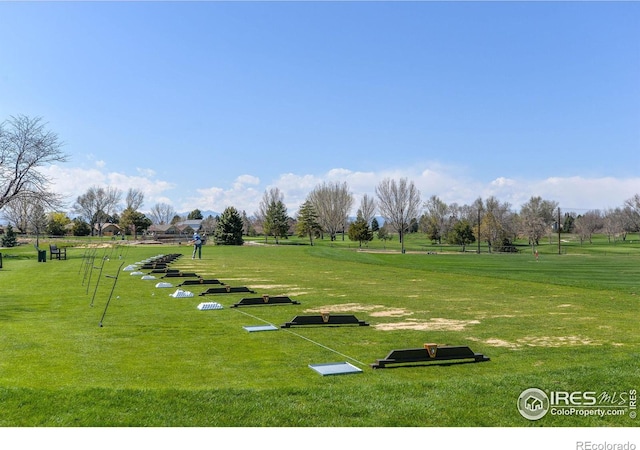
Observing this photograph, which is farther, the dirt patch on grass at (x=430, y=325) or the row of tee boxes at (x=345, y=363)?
the dirt patch on grass at (x=430, y=325)

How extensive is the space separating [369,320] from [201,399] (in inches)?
320

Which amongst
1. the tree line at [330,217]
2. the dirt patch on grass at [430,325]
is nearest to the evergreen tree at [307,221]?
the tree line at [330,217]

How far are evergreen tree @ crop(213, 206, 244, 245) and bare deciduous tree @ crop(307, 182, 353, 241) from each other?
54.1m

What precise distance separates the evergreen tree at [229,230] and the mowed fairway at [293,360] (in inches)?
2568

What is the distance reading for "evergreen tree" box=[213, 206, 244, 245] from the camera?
84.9m

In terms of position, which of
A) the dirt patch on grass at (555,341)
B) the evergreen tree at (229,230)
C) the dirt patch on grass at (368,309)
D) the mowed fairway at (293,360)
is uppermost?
the evergreen tree at (229,230)

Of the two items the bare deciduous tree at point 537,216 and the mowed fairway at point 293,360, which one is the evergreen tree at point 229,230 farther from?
the mowed fairway at point 293,360

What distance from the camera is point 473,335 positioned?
40.5 ft

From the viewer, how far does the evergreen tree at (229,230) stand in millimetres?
84875

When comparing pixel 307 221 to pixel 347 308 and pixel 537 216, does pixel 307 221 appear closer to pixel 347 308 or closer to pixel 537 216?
pixel 537 216

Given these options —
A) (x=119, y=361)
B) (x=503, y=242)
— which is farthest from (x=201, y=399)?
(x=503, y=242)

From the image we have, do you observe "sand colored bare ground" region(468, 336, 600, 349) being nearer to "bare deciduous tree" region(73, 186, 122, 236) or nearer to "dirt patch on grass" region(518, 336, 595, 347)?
"dirt patch on grass" region(518, 336, 595, 347)

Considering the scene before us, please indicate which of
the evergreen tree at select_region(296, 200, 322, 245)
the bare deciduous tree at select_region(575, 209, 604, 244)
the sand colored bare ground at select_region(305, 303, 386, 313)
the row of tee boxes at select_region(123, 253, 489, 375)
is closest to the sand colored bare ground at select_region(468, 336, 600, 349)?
the row of tee boxes at select_region(123, 253, 489, 375)
